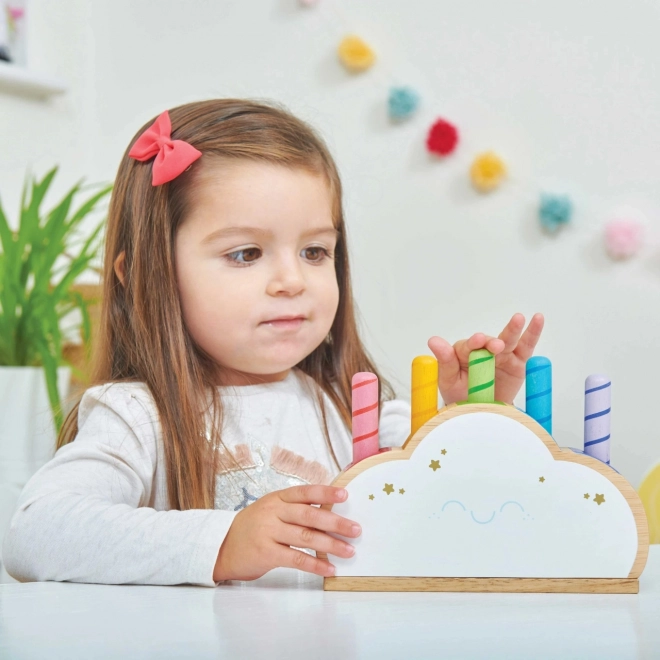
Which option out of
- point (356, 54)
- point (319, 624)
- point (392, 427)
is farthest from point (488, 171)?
point (319, 624)

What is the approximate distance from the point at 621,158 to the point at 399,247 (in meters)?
0.46

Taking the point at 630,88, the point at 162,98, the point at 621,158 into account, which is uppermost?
the point at 162,98

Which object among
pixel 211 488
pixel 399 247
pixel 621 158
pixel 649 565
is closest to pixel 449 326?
pixel 399 247

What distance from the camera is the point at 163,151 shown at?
92 cm

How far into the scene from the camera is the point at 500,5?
1583mm

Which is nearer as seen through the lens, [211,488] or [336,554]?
[336,554]

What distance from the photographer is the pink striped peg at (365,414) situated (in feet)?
1.99

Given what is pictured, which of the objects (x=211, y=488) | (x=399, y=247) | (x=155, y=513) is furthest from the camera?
(x=399, y=247)

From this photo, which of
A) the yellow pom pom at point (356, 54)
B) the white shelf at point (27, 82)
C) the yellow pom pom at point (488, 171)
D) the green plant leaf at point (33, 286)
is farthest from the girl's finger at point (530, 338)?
the white shelf at point (27, 82)

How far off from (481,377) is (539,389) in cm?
5

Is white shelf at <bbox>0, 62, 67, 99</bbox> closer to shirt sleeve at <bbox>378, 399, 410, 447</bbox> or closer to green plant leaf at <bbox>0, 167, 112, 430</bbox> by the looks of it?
green plant leaf at <bbox>0, 167, 112, 430</bbox>

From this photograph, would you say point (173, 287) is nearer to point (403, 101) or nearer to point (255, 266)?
point (255, 266)

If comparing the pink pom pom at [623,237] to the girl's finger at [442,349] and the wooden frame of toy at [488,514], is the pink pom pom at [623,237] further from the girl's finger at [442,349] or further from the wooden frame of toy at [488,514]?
the wooden frame of toy at [488,514]

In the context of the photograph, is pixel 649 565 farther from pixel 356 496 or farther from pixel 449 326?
pixel 449 326
